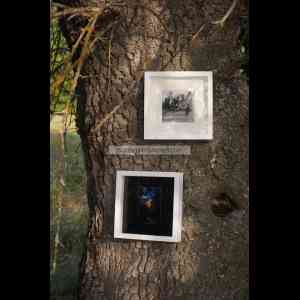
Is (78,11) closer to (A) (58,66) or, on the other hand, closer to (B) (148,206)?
(A) (58,66)

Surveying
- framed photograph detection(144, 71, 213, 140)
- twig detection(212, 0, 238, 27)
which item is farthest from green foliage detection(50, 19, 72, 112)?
twig detection(212, 0, 238, 27)

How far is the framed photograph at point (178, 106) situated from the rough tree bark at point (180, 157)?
29 mm

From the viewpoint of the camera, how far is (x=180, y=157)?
5.62 feet

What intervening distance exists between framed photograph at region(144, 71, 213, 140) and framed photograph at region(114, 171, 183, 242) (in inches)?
6.0

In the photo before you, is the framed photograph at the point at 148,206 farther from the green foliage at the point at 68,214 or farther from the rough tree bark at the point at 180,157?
the green foliage at the point at 68,214

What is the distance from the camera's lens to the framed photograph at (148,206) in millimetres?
1701

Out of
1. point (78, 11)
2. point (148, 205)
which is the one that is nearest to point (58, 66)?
point (78, 11)

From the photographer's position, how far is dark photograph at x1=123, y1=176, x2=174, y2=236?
5.58 ft

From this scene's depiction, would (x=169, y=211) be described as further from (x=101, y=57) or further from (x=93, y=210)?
(x=101, y=57)

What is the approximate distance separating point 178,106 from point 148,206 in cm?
37

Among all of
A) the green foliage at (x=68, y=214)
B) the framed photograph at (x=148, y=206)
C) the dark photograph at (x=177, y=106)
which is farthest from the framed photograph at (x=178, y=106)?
the green foliage at (x=68, y=214)
